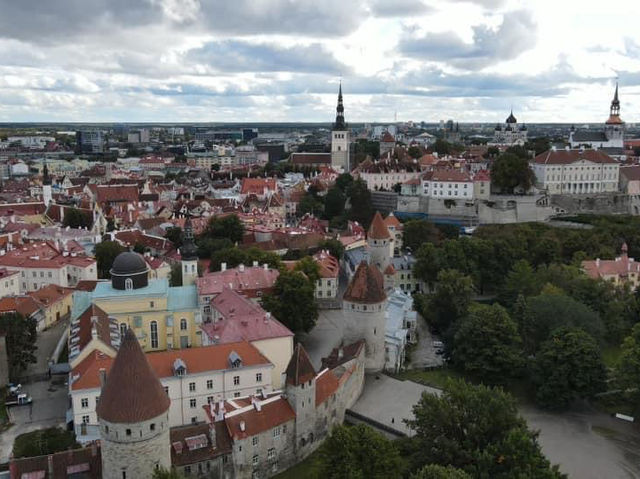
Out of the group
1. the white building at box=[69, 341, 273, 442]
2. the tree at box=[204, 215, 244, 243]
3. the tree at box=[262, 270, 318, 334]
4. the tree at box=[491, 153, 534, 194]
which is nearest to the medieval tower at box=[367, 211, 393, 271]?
the tree at box=[262, 270, 318, 334]

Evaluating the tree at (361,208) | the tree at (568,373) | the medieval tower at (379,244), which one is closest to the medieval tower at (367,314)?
the tree at (568,373)

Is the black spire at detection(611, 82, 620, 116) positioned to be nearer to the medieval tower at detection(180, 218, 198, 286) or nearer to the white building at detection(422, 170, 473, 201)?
the white building at detection(422, 170, 473, 201)

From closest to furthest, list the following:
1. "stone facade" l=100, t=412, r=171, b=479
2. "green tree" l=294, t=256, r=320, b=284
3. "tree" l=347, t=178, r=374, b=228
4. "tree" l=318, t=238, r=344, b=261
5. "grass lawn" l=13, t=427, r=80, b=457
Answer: "stone facade" l=100, t=412, r=171, b=479 → "grass lawn" l=13, t=427, r=80, b=457 → "green tree" l=294, t=256, r=320, b=284 → "tree" l=318, t=238, r=344, b=261 → "tree" l=347, t=178, r=374, b=228

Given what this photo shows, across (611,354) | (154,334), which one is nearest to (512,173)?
(611,354)

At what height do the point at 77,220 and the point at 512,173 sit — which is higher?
the point at 512,173

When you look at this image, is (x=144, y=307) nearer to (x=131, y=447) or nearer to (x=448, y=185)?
(x=131, y=447)
